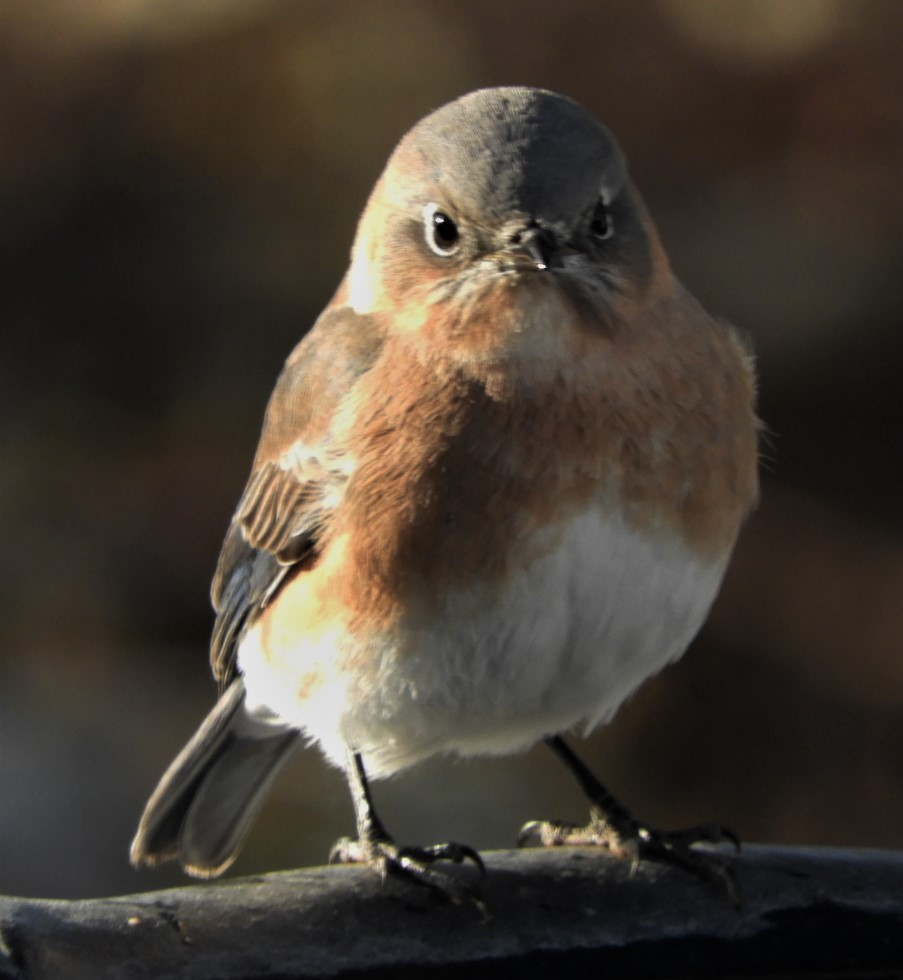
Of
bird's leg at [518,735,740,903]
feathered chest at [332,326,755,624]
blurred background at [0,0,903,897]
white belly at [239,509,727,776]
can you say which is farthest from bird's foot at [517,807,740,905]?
blurred background at [0,0,903,897]

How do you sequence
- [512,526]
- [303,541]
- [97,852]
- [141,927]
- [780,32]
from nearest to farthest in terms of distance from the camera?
1. [141,927]
2. [512,526]
3. [303,541]
4. [97,852]
5. [780,32]

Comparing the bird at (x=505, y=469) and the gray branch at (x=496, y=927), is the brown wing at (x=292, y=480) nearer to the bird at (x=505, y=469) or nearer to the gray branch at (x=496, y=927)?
the bird at (x=505, y=469)

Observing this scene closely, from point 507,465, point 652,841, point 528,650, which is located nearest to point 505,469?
point 507,465

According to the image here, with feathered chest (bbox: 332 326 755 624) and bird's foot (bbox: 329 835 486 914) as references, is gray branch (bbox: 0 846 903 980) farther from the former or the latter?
feathered chest (bbox: 332 326 755 624)

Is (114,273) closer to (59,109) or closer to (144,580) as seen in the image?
(59,109)

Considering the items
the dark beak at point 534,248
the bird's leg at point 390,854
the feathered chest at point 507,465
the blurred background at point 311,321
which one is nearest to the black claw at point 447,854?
the bird's leg at point 390,854

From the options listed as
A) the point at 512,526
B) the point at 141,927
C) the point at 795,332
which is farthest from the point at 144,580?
the point at 141,927

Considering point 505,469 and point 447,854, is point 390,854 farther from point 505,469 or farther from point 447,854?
point 505,469
